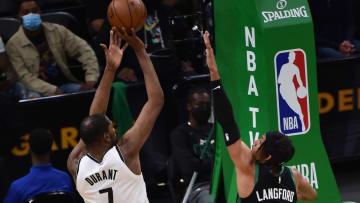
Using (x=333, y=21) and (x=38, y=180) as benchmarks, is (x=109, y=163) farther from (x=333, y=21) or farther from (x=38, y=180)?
(x=333, y=21)

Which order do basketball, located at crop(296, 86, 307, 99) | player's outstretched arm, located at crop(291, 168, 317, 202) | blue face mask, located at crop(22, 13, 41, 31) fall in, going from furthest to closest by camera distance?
blue face mask, located at crop(22, 13, 41, 31), basketball, located at crop(296, 86, 307, 99), player's outstretched arm, located at crop(291, 168, 317, 202)

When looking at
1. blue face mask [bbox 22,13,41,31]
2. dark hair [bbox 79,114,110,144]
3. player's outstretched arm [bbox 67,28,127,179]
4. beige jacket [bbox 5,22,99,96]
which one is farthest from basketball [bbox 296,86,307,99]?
blue face mask [bbox 22,13,41,31]

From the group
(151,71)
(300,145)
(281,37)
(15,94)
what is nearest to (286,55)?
(281,37)

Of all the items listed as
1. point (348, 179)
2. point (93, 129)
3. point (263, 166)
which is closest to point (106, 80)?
point (93, 129)

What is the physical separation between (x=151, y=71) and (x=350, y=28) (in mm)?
4461

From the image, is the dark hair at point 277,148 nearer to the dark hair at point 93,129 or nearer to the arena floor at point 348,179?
the dark hair at point 93,129

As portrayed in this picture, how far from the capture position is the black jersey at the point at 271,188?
4.98m

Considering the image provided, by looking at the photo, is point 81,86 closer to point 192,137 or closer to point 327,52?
point 192,137

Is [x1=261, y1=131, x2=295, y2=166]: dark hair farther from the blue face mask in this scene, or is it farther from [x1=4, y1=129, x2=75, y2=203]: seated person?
the blue face mask

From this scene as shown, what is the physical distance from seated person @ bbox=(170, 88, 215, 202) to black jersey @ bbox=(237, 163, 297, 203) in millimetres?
2185

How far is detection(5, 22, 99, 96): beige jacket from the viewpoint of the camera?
322 inches

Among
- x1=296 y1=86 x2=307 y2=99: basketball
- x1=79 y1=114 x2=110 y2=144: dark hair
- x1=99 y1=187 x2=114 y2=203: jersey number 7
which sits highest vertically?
x1=79 y1=114 x2=110 y2=144: dark hair

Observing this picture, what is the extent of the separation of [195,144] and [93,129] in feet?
9.17

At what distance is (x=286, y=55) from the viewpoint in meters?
6.69
